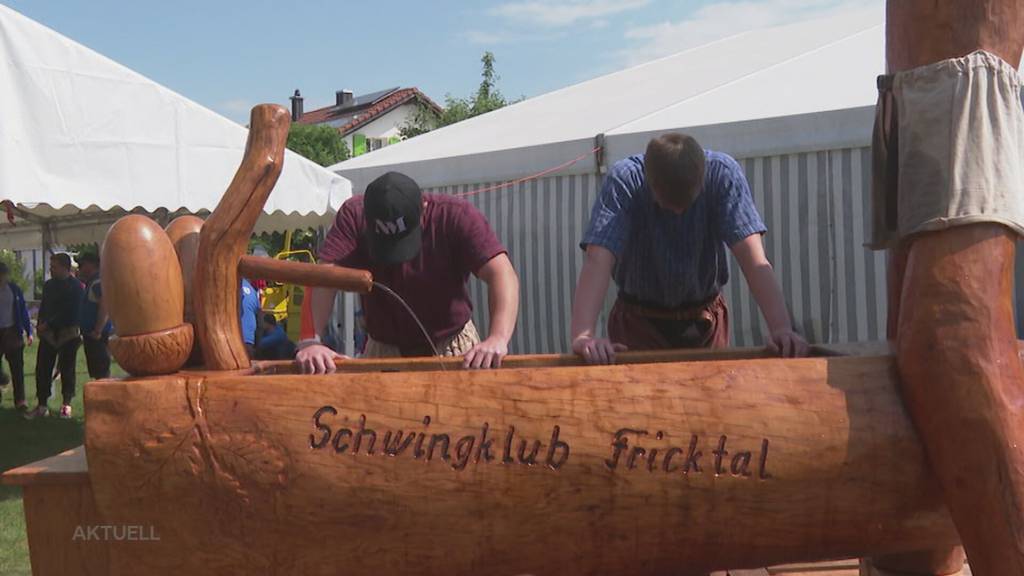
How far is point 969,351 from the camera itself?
1.50 meters

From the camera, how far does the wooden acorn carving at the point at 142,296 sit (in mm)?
1555

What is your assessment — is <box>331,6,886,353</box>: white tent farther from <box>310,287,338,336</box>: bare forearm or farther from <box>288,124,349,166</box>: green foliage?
<box>288,124,349,166</box>: green foliage

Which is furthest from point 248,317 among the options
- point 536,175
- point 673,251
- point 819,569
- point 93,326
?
point 819,569

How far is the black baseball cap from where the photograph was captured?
7.77 ft

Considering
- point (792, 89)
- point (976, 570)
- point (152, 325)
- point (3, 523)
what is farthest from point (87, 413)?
point (792, 89)

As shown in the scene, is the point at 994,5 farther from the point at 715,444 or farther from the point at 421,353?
the point at 421,353

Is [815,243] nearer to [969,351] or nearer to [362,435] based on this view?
[969,351]

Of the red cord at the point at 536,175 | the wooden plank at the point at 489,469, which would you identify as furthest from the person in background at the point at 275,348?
the wooden plank at the point at 489,469

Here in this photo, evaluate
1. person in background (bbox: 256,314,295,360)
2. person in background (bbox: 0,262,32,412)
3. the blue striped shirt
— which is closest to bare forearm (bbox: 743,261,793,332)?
the blue striped shirt

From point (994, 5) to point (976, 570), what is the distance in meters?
0.94

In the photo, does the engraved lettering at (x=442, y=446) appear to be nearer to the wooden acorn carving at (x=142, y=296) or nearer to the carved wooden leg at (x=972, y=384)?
the wooden acorn carving at (x=142, y=296)

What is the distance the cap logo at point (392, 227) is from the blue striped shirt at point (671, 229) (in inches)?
18.3

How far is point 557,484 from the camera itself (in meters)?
1.48

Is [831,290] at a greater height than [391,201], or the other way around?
[391,201]
